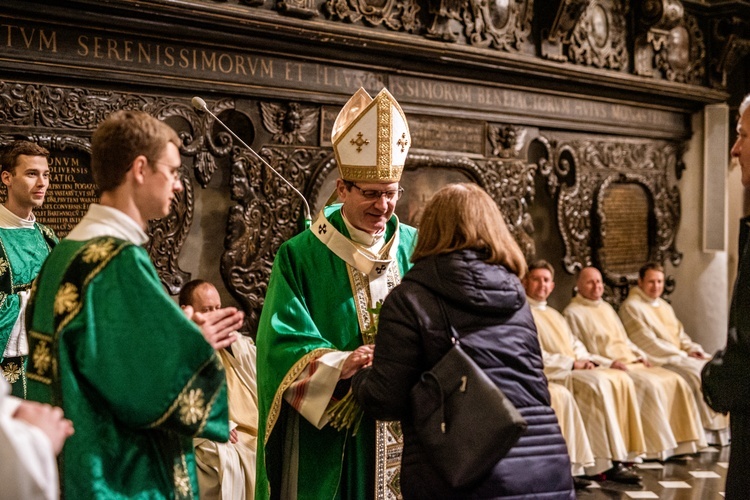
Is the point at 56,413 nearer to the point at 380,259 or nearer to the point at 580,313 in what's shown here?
the point at 380,259

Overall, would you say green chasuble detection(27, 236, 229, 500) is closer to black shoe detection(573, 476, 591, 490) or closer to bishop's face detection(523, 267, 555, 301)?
black shoe detection(573, 476, 591, 490)

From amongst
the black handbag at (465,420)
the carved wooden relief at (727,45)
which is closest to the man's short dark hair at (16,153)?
the black handbag at (465,420)

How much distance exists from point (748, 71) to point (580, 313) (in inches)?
176

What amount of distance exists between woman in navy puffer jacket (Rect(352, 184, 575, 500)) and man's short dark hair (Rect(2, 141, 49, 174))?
3020mm

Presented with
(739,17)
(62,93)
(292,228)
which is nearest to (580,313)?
(292,228)

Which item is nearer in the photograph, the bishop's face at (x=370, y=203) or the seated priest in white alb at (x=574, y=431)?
the bishop's face at (x=370, y=203)

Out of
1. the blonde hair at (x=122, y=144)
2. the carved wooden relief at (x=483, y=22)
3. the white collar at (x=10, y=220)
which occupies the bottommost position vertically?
the white collar at (x=10, y=220)

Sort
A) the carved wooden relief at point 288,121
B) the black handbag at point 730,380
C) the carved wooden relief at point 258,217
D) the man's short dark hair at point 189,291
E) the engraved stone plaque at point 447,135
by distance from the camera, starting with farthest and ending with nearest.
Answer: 1. the engraved stone plaque at point 447,135
2. the carved wooden relief at point 288,121
3. the carved wooden relief at point 258,217
4. the man's short dark hair at point 189,291
5. the black handbag at point 730,380

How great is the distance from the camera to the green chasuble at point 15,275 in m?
4.77

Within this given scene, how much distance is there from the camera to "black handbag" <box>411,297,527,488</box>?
2.61 meters

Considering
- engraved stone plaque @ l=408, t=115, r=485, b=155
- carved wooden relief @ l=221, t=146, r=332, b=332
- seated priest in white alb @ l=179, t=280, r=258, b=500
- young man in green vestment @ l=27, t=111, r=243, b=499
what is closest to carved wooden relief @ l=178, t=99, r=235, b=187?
carved wooden relief @ l=221, t=146, r=332, b=332

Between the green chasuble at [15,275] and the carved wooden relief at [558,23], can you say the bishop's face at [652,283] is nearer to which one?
the carved wooden relief at [558,23]

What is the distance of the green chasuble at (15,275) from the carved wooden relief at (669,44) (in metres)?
6.48

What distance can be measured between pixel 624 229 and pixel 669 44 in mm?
2077
